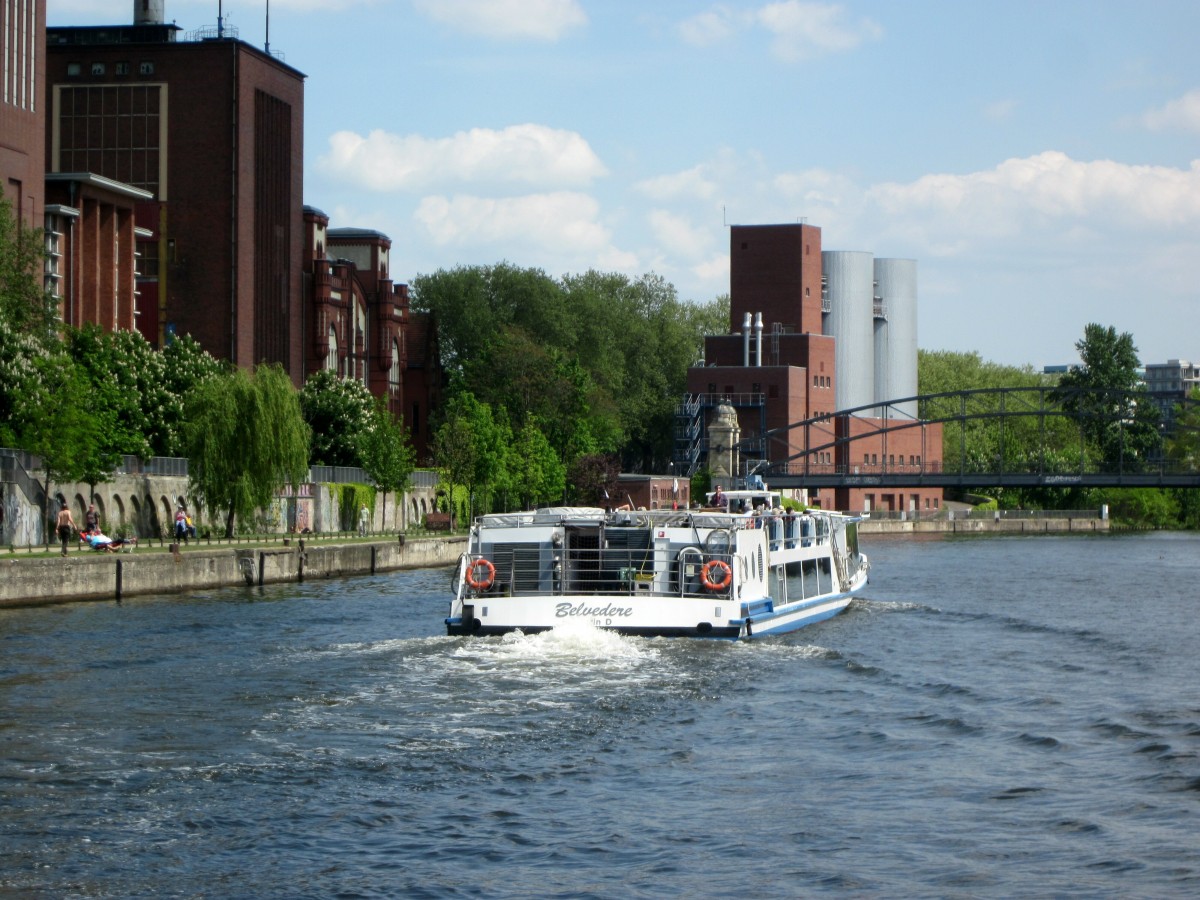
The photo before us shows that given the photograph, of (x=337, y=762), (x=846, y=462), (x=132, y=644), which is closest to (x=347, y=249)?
(x=846, y=462)

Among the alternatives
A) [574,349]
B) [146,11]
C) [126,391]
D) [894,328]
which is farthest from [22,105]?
[894,328]

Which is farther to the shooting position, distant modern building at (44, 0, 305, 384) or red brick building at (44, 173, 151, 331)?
distant modern building at (44, 0, 305, 384)

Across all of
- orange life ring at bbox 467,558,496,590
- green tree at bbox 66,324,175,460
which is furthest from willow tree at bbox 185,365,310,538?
orange life ring at bbox 467,558,496,590

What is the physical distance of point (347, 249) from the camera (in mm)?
133500

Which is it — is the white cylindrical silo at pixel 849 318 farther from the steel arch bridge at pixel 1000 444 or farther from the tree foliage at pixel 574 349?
the tree foliage at pixel 574 349

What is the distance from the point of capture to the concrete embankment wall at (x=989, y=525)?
157 m

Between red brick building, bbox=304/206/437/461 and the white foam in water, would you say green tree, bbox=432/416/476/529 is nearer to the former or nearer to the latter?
red brick building, bbox=304/206/437/461

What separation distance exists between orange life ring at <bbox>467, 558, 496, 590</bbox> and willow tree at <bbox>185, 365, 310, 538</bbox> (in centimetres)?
3230

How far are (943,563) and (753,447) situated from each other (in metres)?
59.6

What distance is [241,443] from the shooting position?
69625 mm

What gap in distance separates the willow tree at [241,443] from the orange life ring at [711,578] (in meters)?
34.2

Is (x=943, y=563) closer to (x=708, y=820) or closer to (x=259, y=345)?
(x=259, y=345)

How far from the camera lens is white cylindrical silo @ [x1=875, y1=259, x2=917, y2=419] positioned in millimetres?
176375

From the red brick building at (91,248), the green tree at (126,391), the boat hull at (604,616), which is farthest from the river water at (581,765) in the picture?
the red brick building at (91,248)
